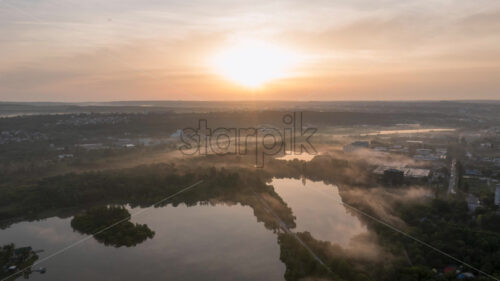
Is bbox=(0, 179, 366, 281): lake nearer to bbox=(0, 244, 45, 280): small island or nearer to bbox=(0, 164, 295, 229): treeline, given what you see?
bbox=(0, 244, 45, 280): small island

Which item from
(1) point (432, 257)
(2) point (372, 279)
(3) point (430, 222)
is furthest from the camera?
(3) point (430, 222)

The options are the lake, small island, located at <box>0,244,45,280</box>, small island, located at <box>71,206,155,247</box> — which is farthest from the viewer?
small island, located at <box>71,206,155,247</box>

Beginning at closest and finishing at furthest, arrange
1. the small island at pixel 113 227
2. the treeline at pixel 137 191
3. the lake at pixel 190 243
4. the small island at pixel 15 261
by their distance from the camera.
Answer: the small island at pixel 15 261 < the lake at pixel 190 243 < the small island at pixel 113 227 < the treeline at pixel 137 191

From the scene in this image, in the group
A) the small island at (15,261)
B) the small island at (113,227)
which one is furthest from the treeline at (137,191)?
the small island at (15,261)

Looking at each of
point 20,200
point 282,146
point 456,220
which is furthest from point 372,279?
point 282,146

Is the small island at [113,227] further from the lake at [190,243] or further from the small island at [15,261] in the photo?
the small island at [15,261]

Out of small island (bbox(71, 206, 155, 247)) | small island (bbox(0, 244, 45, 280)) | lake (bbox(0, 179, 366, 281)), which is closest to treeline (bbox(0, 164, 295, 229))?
lake (bbox(0, 179, 366, 281))

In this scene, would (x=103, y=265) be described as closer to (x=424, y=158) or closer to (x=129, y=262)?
(x=129, y=262)

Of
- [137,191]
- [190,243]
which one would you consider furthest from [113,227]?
[137,191]
